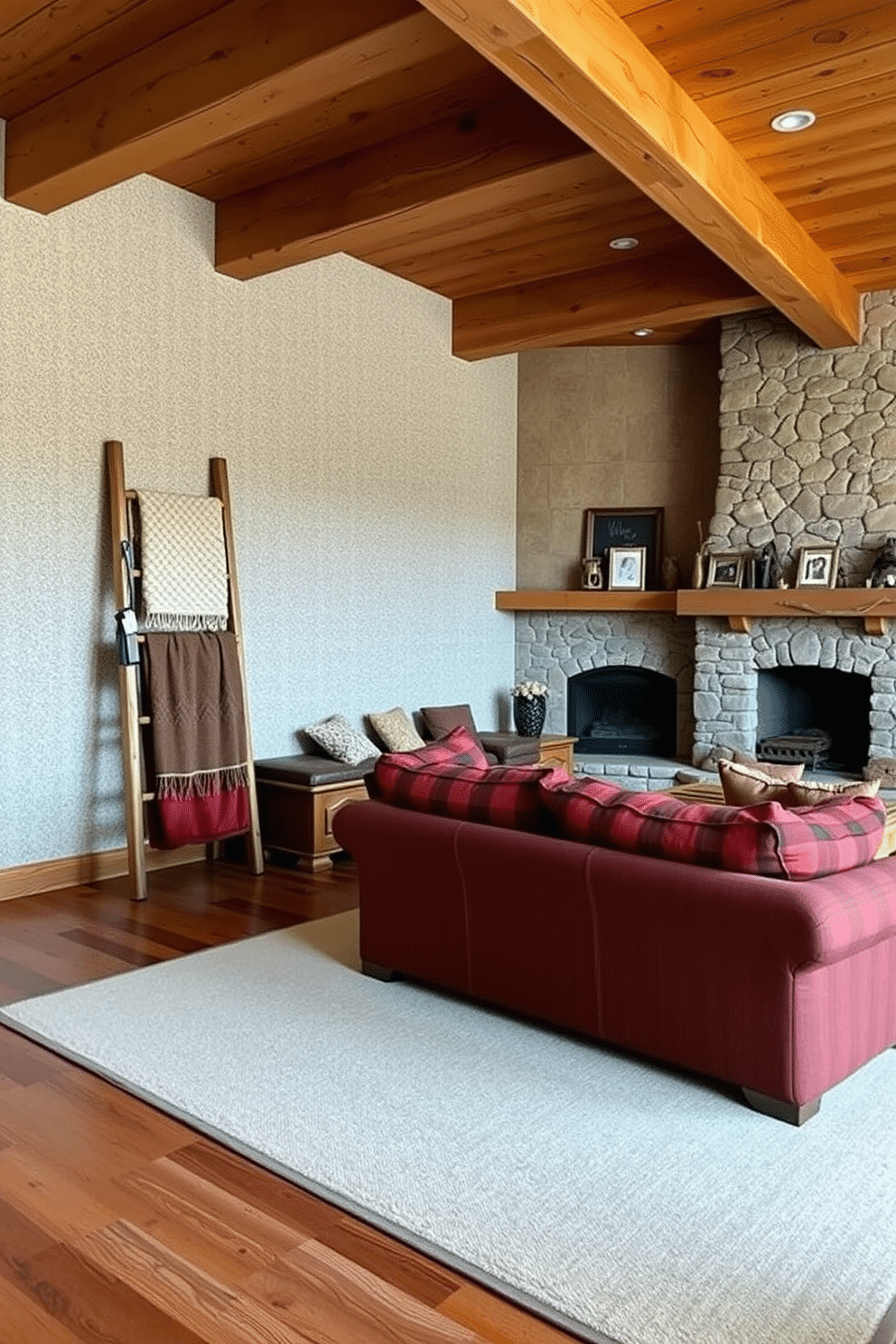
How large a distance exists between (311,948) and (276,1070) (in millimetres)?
1055

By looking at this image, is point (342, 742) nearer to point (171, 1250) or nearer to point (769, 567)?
point (769, 567)

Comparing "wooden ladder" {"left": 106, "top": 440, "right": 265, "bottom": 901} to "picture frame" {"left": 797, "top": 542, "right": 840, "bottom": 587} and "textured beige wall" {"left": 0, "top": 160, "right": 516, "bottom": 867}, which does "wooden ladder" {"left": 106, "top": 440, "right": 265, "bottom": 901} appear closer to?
"textured beige wall" {"left": 0, "top": 160, "right": 516, "bottom": 867}

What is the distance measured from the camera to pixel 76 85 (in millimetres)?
4102

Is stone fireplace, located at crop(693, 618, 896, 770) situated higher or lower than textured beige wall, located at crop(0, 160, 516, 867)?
lower

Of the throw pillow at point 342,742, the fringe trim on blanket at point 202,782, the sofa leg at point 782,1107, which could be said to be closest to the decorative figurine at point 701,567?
the throw pillow at point 342,742

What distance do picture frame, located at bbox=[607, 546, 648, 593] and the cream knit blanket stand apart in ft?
10.0

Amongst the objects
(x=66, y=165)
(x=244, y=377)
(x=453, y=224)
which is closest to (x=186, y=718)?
(x=244, y=377)

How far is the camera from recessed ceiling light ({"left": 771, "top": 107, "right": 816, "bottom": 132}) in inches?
153

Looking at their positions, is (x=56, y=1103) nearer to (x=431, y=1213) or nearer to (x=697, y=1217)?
(x=431, y=1213)

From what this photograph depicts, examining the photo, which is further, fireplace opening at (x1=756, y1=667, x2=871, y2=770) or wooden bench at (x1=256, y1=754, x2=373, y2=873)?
fireplace opening at (x1=756, y1=667, x2=871, y2=770)

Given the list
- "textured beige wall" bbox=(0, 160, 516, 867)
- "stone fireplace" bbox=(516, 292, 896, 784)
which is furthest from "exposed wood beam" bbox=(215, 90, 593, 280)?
"stone fireplace" bbox=(516, 292, 896, 784)

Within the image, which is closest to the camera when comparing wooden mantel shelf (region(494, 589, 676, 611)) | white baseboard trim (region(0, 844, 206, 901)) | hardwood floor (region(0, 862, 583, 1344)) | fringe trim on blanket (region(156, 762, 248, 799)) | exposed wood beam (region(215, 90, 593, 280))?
hardwood floor (region(0, 862, 583, 1344))

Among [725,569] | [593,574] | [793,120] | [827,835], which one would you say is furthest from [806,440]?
[827,835]

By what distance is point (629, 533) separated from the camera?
7332 millimetres
